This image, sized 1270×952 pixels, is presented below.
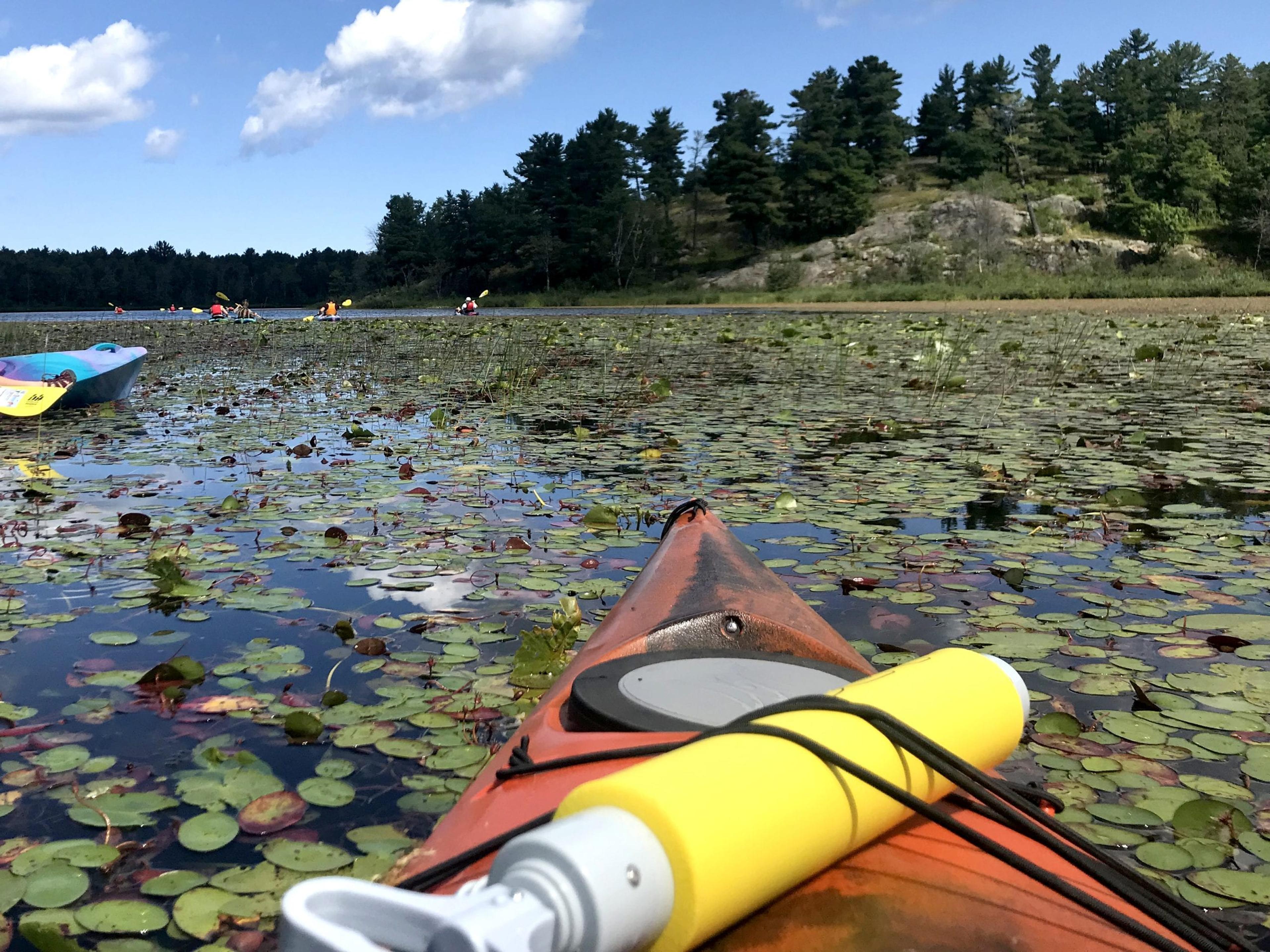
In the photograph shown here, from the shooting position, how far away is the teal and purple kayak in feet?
22.1

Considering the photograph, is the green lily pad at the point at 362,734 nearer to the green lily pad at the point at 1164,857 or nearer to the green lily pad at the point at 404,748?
the green lily pad at the point at 404,748

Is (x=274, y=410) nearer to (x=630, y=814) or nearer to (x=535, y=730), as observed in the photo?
(x=535, y=730)

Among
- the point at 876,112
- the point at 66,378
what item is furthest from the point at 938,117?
the point at 66,378

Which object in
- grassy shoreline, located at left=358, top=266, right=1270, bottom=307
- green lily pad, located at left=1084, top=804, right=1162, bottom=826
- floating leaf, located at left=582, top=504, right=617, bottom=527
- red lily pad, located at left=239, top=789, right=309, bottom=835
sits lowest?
red lily pad, located at left=239, top=789, right=309, bottom=835

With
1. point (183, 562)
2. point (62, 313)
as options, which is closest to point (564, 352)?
point (183, 562)

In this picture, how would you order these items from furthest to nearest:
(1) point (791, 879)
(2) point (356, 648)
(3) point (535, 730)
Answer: (2) point (356, 648)
(3) point (535, 730)
(1) point (791, 879)

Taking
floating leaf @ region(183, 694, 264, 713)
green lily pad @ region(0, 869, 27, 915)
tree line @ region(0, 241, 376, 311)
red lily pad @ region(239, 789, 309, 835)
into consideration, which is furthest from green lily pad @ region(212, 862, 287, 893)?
tree line @ region(0, 241, 376, 311)

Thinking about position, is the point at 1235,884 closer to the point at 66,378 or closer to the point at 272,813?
the point at 272,813

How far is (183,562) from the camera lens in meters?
3.42

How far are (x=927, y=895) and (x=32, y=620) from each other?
2820 millimetres

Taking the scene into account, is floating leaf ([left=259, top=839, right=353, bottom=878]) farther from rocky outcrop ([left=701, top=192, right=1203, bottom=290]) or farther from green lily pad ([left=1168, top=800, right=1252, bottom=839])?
rocky outcrop ([left=701, top=192, right=1203, bottom=290])

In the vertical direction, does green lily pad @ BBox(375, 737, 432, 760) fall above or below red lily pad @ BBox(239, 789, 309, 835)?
above

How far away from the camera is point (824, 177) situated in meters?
48.6

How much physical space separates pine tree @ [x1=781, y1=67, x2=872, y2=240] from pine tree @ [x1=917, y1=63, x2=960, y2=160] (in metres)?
7.41
